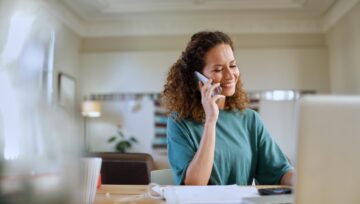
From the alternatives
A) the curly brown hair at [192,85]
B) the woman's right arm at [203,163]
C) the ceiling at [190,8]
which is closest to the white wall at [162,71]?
the ceiling at [190,8]

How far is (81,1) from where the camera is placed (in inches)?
167

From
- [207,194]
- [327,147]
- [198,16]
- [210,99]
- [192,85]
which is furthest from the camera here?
[198,16]

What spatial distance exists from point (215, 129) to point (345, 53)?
347 cm

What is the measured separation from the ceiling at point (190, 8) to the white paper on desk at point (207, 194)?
3694mm

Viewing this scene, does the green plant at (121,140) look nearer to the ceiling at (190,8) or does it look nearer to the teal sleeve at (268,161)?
the ceiling at (190,8)

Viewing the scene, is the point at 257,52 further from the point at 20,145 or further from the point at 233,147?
the point at 20,145

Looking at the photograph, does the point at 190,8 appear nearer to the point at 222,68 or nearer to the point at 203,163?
the point at 222,68

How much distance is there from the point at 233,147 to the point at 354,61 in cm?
316

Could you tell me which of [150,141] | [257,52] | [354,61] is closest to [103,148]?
[150,141]

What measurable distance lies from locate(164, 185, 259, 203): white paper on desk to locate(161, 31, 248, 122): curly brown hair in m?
0.40

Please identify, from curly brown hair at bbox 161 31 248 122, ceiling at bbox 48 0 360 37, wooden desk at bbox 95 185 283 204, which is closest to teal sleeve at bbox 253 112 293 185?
curly brown hair at bbox 161 31 248 122

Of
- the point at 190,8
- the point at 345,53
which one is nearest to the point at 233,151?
the point at 345,53

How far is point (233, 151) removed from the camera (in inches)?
49.4

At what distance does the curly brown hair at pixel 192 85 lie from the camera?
1.35 m
